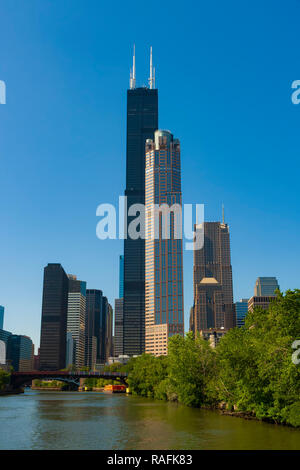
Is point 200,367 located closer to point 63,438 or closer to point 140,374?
point 63,438

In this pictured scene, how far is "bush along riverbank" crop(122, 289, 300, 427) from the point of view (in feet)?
186

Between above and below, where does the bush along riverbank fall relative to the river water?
above

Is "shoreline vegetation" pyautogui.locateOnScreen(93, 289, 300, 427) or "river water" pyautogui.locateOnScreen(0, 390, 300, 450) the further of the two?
"shoreline vegetation" pyautogui.locateOnScreen(93, 289, 300, 427)

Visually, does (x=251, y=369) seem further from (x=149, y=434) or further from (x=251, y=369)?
(x=149, y=434)

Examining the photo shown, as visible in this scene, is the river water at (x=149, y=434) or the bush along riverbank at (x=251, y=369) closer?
the river water at (x=149, y=434)

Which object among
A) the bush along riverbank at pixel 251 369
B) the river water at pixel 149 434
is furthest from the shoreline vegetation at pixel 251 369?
the river water at pixel 149 434

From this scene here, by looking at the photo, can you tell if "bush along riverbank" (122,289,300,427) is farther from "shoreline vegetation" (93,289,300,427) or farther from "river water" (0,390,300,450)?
"river water" (0,390,300,450)

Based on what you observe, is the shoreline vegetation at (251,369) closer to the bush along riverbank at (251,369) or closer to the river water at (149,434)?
the bush along riverbank at (251,369)

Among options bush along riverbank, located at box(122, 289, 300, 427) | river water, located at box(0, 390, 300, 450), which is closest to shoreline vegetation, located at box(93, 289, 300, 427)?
bush along riverbank, located at box(122, 289, 300, 427)

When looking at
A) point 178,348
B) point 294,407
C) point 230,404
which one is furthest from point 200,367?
point 294,407

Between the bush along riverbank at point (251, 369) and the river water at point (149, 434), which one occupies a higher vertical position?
the bush along riverbank at point (251, 369)

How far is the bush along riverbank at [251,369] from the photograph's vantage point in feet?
186
